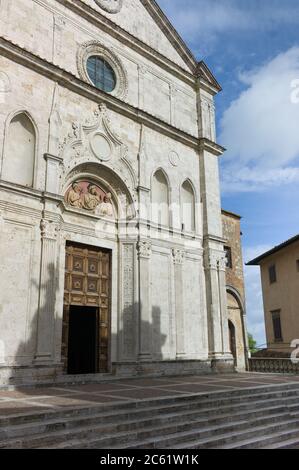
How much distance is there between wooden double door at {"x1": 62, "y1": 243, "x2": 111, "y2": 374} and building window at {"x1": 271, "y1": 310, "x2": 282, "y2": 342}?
16952 mm

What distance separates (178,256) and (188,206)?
2670mm

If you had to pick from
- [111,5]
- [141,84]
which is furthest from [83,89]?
[111,5]

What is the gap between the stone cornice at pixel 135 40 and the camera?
50.3 ft

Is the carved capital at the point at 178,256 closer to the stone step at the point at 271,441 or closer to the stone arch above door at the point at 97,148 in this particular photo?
the stone arch above door at the point at 97,148

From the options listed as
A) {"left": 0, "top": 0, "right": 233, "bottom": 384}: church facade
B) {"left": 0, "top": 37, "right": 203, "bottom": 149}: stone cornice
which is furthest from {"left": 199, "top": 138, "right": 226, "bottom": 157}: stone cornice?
{"left": 0, "top": 37, "right": 203, "bottom": 149}: stone cornice

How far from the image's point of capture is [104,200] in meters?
15.1

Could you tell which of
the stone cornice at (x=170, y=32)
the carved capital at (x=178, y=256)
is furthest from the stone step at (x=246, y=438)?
the stone cornice at (x=170, y=32)

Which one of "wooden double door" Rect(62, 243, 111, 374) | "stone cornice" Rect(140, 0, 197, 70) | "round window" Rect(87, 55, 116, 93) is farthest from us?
"stone cornice" Rect(140, 0, 197, 70)

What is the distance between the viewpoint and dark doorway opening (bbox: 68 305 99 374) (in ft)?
45.9

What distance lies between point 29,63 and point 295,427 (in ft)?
40.7

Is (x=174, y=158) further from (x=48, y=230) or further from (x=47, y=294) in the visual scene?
(x=47, y=294)

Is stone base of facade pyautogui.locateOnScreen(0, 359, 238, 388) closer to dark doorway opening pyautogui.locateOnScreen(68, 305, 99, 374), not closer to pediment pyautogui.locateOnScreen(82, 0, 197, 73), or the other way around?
dark doorway opening pyautogui.locateOnScreen(68, 305, 99, 374)

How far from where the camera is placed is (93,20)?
15703mm

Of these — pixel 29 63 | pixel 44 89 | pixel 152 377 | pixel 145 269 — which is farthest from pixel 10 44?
pixel 152 377
